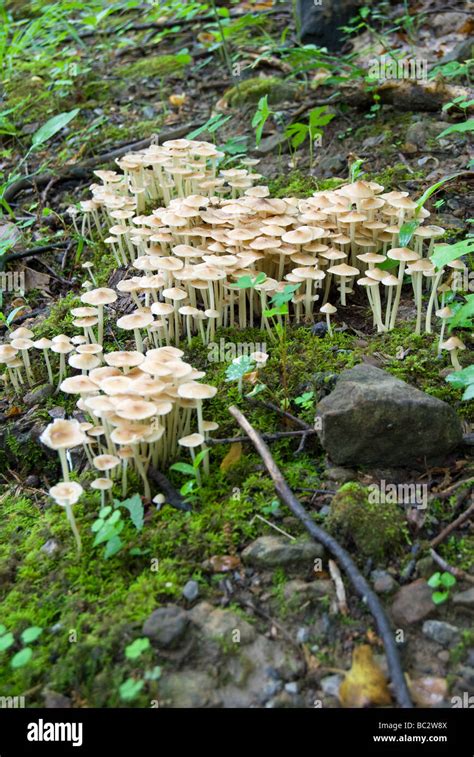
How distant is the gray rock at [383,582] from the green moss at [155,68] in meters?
9.28

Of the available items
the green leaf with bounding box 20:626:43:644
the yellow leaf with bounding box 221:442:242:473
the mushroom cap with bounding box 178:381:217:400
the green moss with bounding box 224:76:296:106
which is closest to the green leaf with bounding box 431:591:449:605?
the yellow leaf with bounding box 221:442:242:473

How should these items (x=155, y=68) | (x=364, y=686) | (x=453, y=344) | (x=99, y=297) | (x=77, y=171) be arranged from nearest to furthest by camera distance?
(x=364, y=686) → (x=453, y=344) → (x=99, y=297) → (x=77, y=171) → (x=155, y=68)

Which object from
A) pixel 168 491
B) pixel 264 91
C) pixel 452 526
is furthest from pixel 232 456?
pixel 264 91

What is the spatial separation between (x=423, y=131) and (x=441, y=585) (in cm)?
574

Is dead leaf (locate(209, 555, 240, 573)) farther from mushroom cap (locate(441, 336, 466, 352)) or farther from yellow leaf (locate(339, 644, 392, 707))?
mushroom cap (locate(441, 336, 466, 352))

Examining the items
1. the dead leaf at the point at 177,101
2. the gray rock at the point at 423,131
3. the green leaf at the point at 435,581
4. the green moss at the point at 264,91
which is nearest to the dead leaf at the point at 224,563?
the green leaf at the point at 435,581

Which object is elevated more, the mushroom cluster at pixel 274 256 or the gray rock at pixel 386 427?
the mushroom cluster at pixel 274 256

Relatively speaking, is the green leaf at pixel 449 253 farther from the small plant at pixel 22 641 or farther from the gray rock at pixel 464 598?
the small plant at pixel 22 641

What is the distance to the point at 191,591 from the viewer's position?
3547 millimetres

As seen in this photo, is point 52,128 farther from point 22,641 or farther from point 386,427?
point 22,641

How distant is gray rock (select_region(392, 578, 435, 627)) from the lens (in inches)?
133

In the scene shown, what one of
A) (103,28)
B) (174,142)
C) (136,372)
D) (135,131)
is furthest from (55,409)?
(103,28)

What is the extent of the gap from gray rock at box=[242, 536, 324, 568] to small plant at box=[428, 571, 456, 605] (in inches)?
24.6

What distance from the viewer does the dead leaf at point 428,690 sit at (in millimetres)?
3053
